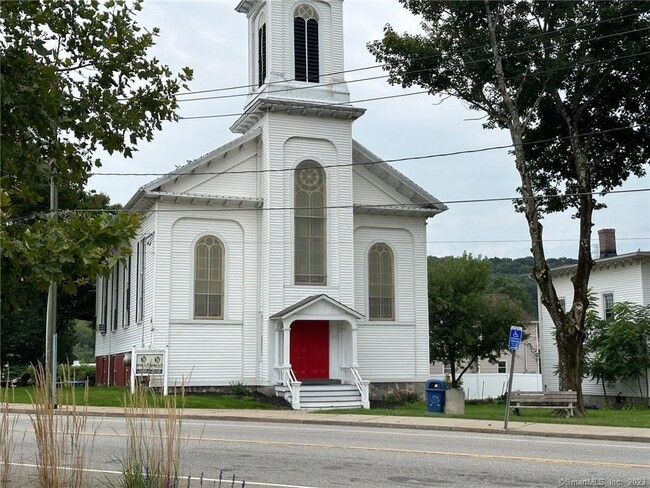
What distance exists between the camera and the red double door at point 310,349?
3023 centimetres

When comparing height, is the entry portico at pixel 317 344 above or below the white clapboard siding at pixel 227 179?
below

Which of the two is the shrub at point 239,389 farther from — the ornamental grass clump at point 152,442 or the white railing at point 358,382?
the ornamental grass clump at point 152,442

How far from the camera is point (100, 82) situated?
27.1 feet

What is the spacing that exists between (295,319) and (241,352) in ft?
8.27

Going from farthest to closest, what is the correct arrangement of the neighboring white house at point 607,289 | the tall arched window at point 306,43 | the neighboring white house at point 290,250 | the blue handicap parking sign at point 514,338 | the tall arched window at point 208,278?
the neighboring white house at point 607,289
the tall arched window at point 306,43
the tall arched window at point 208,278
the neighboring white house at point 290,250
the blue handicap parking sign at point 514,338

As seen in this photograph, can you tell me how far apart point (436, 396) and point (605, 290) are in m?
17.3

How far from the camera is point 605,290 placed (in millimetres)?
39406

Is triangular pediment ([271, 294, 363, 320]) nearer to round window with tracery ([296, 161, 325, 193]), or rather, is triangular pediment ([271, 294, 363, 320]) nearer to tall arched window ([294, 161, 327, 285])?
tall arched window ([294, 161, 327, 285])

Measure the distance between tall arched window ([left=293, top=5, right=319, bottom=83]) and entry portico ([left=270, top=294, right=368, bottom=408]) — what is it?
346 inches

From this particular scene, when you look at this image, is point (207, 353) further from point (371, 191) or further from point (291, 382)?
point (371, 191)

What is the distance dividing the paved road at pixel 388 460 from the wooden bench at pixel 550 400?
634 cm

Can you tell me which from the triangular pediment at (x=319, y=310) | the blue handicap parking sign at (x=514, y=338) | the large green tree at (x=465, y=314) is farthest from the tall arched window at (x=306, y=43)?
the large green tree at (x=465, y=314)

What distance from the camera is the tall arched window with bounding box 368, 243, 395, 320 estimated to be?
106 ft

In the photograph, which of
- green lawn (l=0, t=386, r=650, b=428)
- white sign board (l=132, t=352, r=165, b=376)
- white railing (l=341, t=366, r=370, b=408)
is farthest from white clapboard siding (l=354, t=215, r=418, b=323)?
white sign board (l=132, t=352, r=165, b=376)
